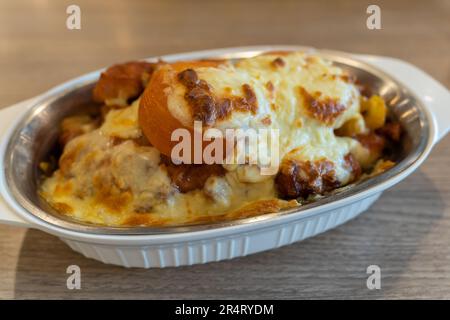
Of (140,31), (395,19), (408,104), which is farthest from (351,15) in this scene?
(408,104)

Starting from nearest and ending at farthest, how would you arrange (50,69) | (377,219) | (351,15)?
(377,219)
(50,69)
(351,15)

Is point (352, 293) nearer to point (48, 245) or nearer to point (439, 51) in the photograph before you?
point (48, 245)

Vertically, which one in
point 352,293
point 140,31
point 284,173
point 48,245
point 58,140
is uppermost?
point 140,31
